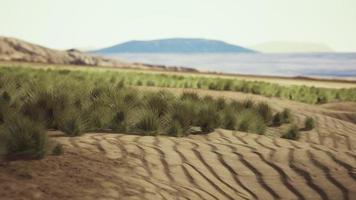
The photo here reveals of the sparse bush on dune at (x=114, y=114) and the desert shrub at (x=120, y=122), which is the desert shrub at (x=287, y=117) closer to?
the sparse bush on dune at (x=114, y=114)

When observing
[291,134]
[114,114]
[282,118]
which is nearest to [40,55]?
[282,118]

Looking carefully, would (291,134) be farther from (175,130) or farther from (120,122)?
(120,122)

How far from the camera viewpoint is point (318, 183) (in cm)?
913

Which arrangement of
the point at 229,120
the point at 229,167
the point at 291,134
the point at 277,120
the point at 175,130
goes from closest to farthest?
the point at 229,167 < the point at 175,130 < the point at 229,120 < the point at 291,134 < the point at 277,120

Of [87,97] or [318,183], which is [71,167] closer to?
[318,183]

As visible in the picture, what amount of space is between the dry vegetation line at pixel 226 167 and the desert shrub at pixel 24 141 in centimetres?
75

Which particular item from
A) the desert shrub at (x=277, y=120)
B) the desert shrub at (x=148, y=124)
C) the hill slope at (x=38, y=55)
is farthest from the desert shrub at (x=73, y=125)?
the hill slope at (x=38, y=55)

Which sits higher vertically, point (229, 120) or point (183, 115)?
point (183, 115)

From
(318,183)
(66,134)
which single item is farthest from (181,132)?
(318,183)

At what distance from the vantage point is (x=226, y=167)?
9.31 m

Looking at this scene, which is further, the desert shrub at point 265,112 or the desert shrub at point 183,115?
the desert shrub at point 265,112

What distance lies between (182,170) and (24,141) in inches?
82.8

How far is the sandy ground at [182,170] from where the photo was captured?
7.57 meters

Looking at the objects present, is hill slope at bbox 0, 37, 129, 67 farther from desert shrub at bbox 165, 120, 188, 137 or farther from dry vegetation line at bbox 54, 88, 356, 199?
dry vegetation line at bbox 54, 88, 356, 199
